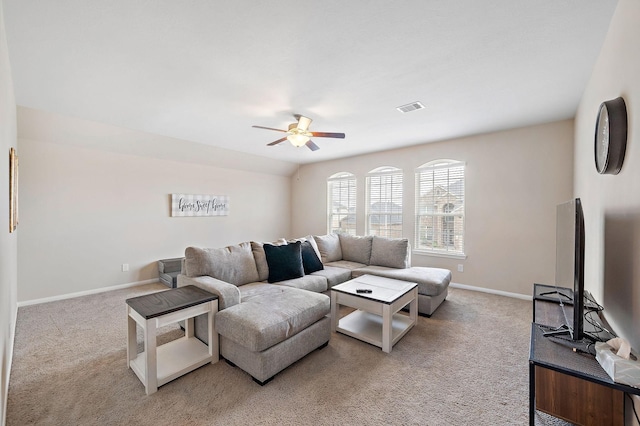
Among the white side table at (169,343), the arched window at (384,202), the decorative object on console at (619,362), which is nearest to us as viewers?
the decorative object on console at (619,362)

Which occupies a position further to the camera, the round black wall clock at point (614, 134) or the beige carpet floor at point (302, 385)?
the beige carpet floor at point (302, 385)

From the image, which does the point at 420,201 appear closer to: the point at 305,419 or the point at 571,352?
the point at 571,352

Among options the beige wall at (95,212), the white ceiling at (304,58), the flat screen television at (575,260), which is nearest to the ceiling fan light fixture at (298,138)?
the white ceiling at (304,58)

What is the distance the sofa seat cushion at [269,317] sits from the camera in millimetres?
2039

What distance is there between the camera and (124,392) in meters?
1.95

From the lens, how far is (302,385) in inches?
80.3

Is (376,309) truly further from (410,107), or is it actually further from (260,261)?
(410,107)

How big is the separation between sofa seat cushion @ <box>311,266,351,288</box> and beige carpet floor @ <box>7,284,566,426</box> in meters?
0.98

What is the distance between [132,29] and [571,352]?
3328 millimetres

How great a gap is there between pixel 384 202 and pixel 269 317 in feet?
13.2

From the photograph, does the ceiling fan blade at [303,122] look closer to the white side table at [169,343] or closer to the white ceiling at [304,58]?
the white ceiling at [304,58]

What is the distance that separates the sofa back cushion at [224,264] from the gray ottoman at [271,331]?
505mm

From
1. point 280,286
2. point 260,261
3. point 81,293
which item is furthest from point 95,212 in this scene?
point 280,286

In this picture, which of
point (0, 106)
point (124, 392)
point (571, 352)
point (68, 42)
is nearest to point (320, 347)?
point (124, 392)
